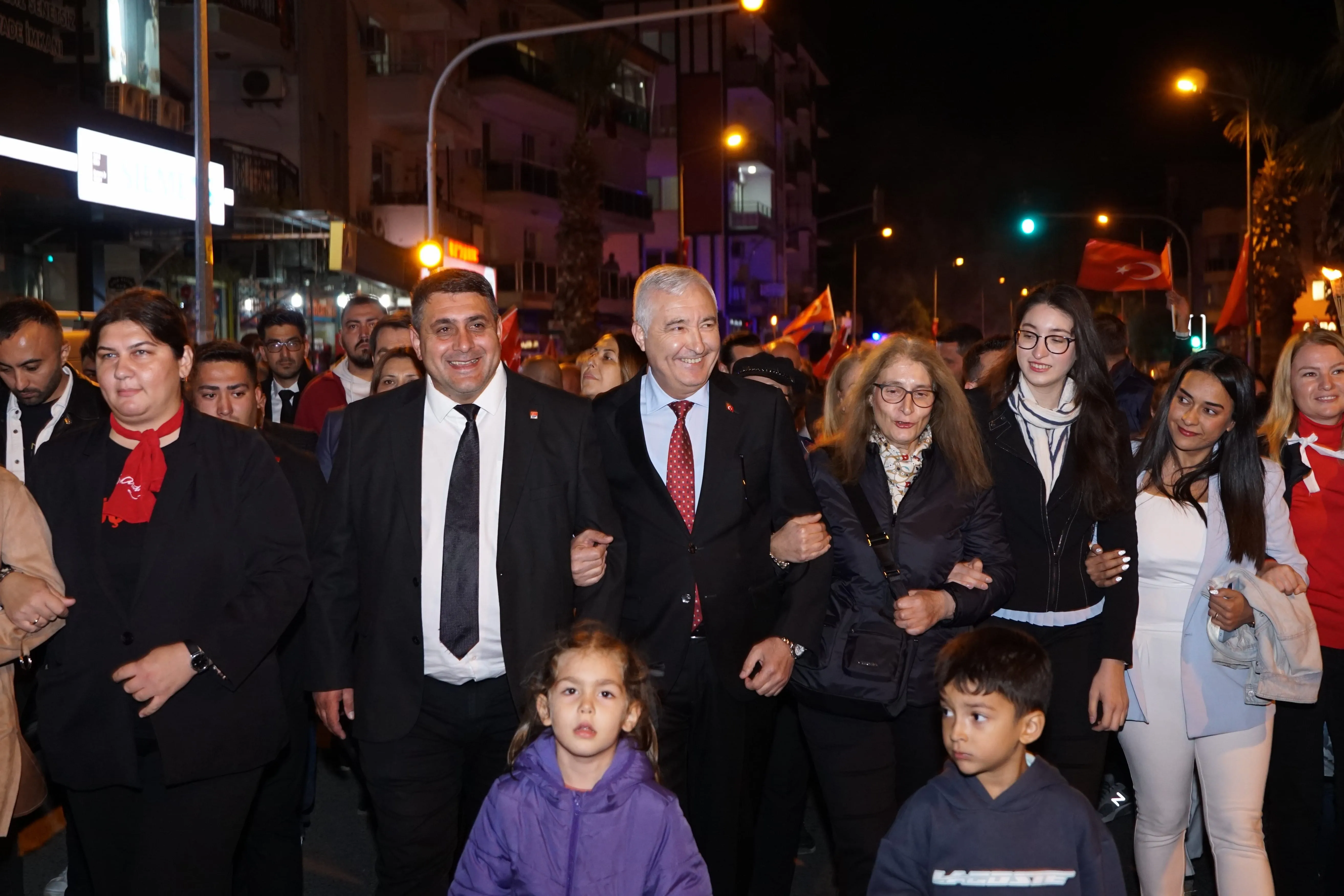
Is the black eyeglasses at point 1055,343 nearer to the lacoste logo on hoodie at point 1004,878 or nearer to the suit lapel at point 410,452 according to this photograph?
the lacoste logo on hoodie at point 1004,878

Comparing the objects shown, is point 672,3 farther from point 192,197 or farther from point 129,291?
point 129,291

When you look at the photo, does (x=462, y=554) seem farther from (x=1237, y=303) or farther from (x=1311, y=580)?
(x=1237, y=303)

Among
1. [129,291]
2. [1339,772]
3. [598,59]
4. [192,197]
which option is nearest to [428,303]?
[129,291]

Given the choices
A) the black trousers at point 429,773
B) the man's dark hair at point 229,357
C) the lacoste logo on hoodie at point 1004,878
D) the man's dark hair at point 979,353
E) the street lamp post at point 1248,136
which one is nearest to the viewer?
the lacoste logo on hoodie at point 1004,878

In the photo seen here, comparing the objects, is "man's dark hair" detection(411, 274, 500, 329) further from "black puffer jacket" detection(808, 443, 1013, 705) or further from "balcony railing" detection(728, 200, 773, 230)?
"balcony railing" detection(728, 200, 773, 230)

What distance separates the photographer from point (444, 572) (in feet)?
15.2

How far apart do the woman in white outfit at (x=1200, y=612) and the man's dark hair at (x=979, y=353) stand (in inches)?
115

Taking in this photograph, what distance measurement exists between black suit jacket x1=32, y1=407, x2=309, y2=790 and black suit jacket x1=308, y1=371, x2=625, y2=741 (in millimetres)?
294

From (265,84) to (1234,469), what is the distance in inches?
974

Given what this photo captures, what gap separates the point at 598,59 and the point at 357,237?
59.1 feet

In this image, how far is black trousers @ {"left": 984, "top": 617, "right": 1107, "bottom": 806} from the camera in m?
5.18

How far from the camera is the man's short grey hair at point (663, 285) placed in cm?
499

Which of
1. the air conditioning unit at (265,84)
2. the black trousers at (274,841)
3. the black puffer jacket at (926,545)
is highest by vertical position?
the air conditioning unit at (265,84)

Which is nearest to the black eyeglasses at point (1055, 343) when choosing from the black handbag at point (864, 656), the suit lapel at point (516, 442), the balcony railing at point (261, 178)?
the black handbag at point (864, 656)
